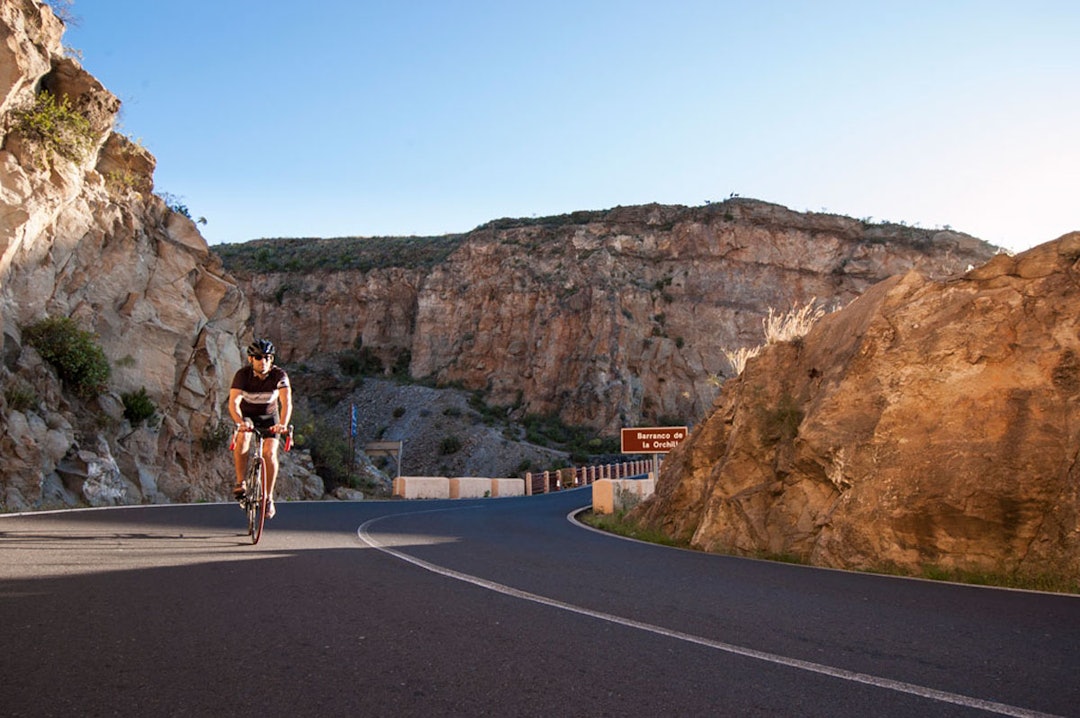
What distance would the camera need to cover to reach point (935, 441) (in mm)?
10016

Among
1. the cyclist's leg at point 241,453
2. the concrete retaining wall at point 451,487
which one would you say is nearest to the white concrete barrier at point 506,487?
the concrete retaining wall at point 451,487

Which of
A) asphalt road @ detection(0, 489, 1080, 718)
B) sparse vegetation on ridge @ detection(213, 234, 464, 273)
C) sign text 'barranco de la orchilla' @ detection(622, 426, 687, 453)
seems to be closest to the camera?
asphalt road @ detection(0, 489, 1080, 718)

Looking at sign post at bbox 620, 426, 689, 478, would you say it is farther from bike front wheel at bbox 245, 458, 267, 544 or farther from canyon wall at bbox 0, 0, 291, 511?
bike front wheel at bbox 245, 458, 267, 544

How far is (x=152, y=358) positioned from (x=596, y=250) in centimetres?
6256

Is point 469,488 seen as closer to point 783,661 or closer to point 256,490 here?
point 256,490

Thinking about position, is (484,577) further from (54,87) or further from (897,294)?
(54,87)

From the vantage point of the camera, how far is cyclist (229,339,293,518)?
892 centimetres

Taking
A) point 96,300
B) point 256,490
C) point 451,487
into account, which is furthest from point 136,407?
point 451,487

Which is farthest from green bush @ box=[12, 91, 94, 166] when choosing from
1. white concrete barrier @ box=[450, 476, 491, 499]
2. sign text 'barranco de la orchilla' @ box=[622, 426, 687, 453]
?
white concrete barrier @ box=[450, 476, 491, 499]

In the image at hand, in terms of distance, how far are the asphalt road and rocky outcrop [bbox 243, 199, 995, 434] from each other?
221ft

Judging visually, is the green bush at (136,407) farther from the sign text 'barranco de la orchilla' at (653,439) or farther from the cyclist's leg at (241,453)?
the cyclist's leg at (241,453)

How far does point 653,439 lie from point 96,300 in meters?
16.5

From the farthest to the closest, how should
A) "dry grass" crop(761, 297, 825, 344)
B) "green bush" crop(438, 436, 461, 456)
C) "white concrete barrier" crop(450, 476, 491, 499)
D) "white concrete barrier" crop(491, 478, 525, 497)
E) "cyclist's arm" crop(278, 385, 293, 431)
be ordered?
"green bush" crop(438, 436, 461, 456) → "white concrete barrier" crop(491, 478, 525, 497) → "white concrete barrier" crop(450, 476, 491, 499) → "dry grass" crop(761, 297, 825, 344) → "cyclist's arm" crop(278, 385, 293, 431)

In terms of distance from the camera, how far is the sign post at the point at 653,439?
905 inches
